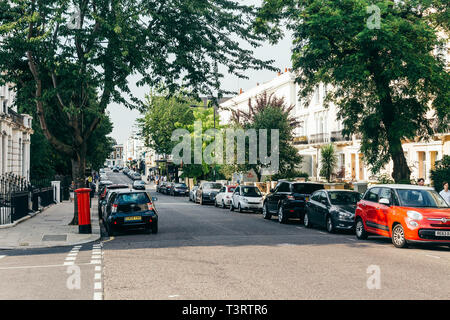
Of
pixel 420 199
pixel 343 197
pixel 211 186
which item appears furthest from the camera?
pixel 211 186

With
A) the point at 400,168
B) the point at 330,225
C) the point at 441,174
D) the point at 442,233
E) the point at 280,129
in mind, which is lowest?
the point at 330,225

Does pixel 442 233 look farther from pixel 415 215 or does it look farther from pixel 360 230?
pixel 360 230

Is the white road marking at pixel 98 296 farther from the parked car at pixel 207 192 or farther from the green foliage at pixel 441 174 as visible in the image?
the parked car at pixel 207 192

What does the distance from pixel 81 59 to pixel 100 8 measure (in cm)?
198

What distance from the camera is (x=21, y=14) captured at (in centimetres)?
2070

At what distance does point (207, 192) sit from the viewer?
43781 mm

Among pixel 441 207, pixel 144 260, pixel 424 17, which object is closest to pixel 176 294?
pixel 144 260

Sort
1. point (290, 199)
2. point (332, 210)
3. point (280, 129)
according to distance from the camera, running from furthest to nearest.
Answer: point (280, 129), point (290, 199), point (332, 210)

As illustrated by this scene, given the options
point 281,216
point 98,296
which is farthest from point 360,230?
point 98,296

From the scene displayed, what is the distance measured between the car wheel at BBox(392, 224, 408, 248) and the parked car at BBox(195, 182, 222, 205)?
1101 inches

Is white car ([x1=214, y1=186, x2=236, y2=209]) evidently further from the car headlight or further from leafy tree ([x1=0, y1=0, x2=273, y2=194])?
the car headlight

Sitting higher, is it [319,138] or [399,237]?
[319,138]

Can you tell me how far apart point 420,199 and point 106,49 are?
11.4 metres

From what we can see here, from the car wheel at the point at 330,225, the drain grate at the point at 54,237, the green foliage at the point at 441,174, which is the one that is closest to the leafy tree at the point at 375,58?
the green foliage at the point at 441,174
